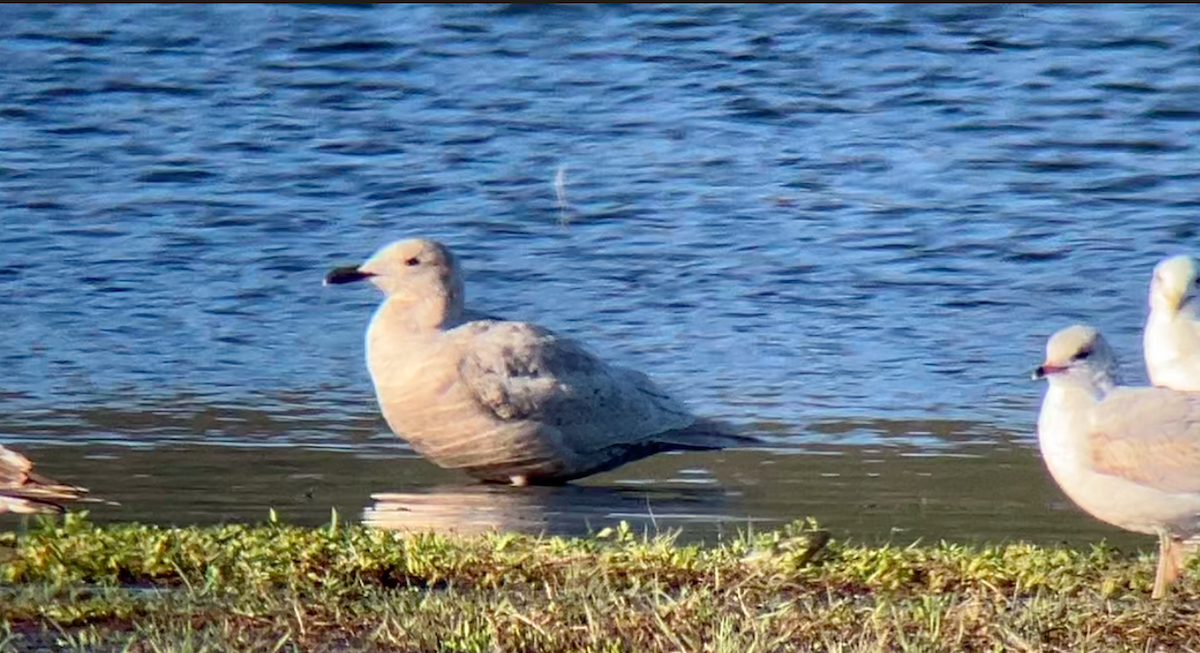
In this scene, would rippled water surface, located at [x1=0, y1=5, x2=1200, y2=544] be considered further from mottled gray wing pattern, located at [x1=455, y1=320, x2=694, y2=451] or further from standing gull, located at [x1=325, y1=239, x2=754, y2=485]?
mottled gray wing pattern, located at [x1=455, y1=320, x2=694, y2=451]

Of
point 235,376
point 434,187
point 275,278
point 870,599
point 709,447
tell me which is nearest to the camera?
point 870,599

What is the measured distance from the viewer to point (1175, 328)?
338 inches

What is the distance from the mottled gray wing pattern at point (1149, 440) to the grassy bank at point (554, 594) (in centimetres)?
26

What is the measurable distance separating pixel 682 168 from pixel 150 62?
4.23 m

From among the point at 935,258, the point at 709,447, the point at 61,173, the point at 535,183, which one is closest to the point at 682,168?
the point at 535,183

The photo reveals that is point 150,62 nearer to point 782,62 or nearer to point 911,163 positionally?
point 782,62

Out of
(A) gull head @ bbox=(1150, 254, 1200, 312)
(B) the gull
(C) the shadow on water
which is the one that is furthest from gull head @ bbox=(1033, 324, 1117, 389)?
(A) gull head @ bbox=(1150, 254, 1200, 312)

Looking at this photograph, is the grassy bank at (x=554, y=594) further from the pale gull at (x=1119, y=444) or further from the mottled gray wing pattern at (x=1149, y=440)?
the mottled gray wing pattern at (x=1149, y=440)

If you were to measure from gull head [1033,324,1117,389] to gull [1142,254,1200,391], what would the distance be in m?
1.39

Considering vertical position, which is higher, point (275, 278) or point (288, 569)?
point (288, 569)

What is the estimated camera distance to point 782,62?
53.2ft

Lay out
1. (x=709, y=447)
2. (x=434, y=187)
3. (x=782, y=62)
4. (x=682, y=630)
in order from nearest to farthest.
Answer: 1. (x=682, y=630)
2. (x=709, y=447)
3. (x=434, y=187)
4. (x=782, y=62)

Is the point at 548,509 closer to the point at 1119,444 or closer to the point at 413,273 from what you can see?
the point at 413,273

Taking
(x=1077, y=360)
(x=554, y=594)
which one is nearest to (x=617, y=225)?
(x=1077, y=360)
